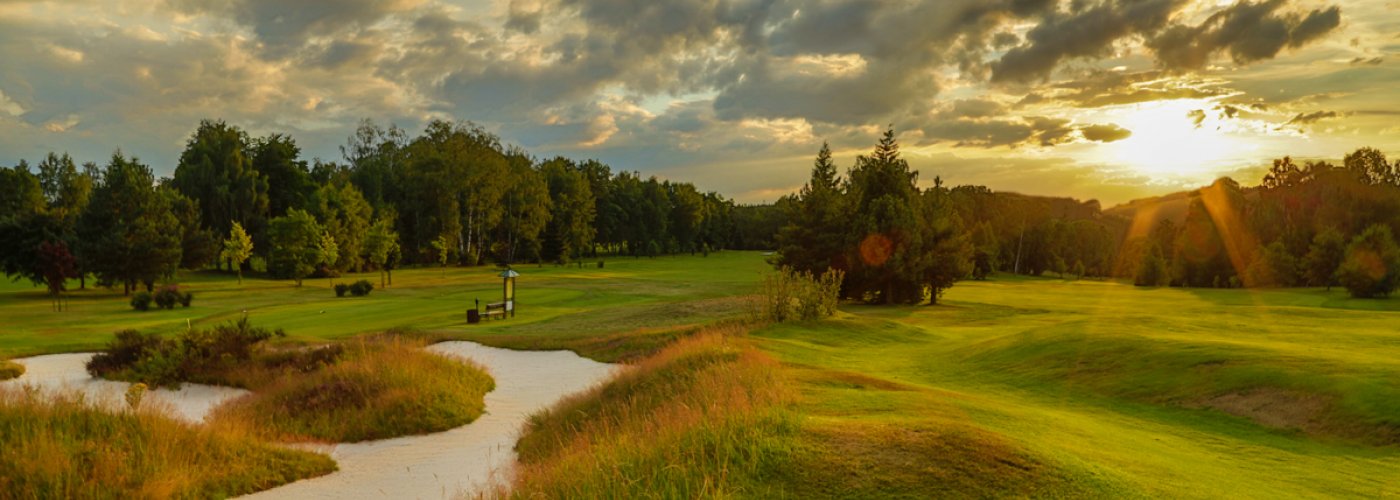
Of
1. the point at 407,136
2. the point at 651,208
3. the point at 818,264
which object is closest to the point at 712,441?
the point at 818,264

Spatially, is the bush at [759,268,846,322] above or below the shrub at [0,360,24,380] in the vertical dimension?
above

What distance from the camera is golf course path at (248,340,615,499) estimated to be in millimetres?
10164

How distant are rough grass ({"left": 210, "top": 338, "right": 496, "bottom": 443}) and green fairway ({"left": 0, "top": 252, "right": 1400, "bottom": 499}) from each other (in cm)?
659

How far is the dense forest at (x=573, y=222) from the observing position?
43.7m

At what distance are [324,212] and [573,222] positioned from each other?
120 ft

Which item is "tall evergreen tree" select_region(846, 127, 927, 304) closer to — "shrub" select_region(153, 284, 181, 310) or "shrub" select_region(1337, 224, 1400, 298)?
"shrub" select_region(1337, 224, 1400, 298)

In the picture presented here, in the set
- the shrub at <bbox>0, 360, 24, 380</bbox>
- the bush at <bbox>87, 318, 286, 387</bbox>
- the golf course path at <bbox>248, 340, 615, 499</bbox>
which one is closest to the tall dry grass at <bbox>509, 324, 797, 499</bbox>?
the golf course path at <bbox>248, 340, 615, 499</bbox>

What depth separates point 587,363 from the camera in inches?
840

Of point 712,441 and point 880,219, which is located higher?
point 880,219

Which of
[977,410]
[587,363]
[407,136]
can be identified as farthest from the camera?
[407,136]

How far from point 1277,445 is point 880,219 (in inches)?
1277

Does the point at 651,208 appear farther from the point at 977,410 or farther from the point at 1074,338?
the point at 977,410

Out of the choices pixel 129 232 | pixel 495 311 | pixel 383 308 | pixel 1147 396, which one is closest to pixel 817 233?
pixel 495 311

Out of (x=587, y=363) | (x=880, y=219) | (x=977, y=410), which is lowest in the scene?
(x=587, y=363)
